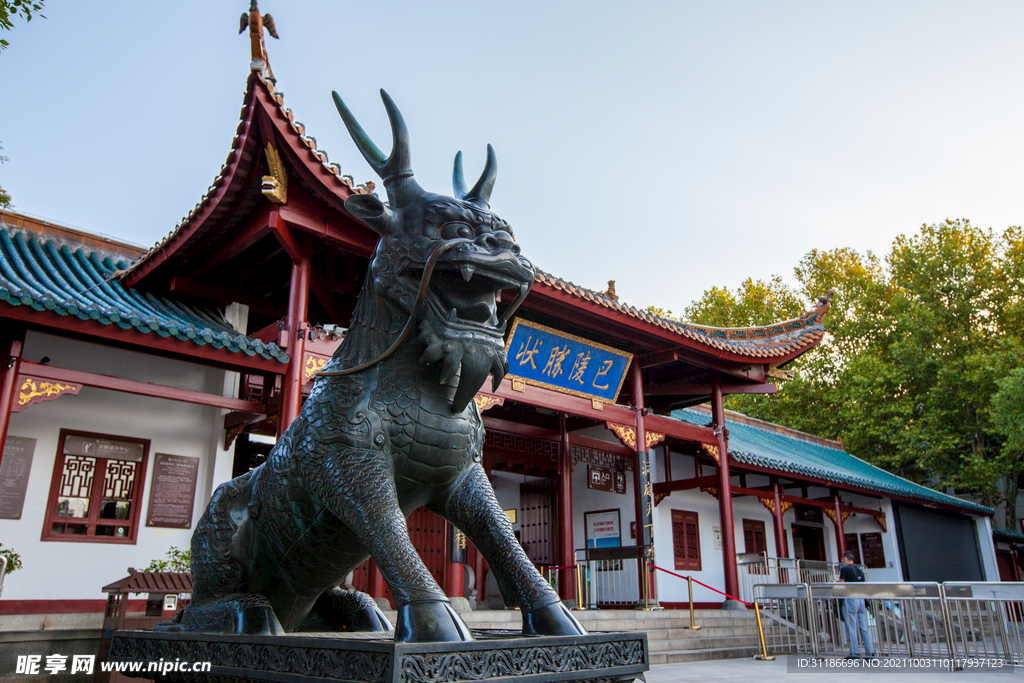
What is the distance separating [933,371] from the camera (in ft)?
Result: 65.8

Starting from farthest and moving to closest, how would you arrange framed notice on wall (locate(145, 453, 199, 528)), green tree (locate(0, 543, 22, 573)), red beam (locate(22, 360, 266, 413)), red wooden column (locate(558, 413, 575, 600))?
red wooden column (locate(558, 413, 575, 600)) → framed notice on wall (locate(145, 453, 199, 528)) → green tree (locate(0, 543, 22, 573)) → red beam (locate(22, 360, 266, 413))

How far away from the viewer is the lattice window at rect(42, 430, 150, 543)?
257 inches

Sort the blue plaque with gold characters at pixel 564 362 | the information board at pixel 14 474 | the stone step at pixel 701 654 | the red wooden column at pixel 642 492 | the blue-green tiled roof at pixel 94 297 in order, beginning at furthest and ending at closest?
the red wooden column at pixel 642 492 → the blue plaque with gold characters at pixel 564 362 → the stone step at pixel 701 654 → the information board at pixel 14 474 → the blue-green tiled roof at pixel 94 297

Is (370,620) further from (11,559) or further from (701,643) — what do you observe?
(701,643)

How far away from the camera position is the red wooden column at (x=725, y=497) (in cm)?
1020

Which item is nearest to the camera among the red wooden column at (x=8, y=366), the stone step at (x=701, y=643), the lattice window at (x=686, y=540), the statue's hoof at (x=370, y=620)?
the statue's hoof at (x=370, y=620)

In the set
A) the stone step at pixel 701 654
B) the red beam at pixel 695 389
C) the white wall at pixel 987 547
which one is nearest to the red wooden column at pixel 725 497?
the red beam at pixel 695 389

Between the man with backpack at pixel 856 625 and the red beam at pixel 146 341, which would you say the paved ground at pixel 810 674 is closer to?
the man with backpack at pixel 856 625

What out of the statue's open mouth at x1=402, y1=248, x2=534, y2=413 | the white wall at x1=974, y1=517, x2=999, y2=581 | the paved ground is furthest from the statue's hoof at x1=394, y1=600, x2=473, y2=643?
the white wall at x1=974, y1=517, x2=999, y2=581

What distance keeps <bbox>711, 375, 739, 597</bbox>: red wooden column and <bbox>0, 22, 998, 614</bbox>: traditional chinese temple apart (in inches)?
1.3

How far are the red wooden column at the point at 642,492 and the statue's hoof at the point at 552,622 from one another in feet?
25.4

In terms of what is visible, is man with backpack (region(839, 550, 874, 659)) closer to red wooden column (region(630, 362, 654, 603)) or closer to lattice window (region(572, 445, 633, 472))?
red wooden column (region(630, 362, 654, 603))

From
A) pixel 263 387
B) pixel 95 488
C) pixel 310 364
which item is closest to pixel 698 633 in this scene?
pixel 310 364

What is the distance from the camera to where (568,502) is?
10266 mm
